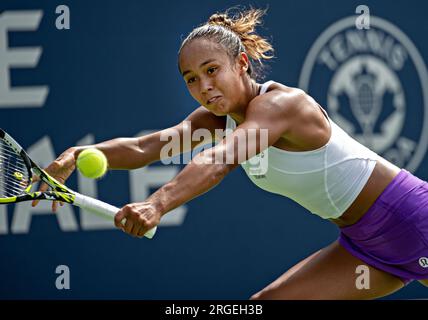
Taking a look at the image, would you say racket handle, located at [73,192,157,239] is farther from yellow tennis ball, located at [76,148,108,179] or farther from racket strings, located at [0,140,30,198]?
racket strings, located at [0,140,30,198]

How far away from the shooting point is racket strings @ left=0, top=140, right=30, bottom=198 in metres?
3.57

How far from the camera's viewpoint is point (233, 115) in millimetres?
3502

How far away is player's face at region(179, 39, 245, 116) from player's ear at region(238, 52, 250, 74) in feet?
0.31

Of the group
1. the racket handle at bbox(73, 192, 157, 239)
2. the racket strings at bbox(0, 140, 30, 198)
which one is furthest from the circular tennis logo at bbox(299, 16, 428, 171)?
the racket handle at bbox(73, 192, 157, 239)

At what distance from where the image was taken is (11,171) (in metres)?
3.76

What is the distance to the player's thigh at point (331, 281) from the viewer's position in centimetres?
353

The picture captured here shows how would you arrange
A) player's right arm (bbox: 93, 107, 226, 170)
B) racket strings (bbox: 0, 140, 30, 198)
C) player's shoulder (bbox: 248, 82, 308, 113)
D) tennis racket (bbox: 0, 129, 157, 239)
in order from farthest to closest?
player's right arm (bbox: 93, 107, 226, 170), racket strings (bbox: 0, 140, 30, 198), tennis racket (bbox: 0, 129, 157, 239), player's shoulder (bbox: 248, 82, 308, 113)

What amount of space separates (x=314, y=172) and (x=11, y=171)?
1401 millimetres

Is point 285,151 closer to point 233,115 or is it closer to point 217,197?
point 233,115

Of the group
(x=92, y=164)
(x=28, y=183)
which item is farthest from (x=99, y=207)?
(x=28, y=183)

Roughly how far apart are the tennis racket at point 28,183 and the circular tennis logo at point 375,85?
2.46 m

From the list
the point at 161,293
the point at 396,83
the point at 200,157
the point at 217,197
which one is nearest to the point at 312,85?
the point at 396,83

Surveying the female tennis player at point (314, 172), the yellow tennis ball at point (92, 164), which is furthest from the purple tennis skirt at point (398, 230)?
the yellow tennis ball at point (92, 164)
